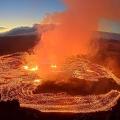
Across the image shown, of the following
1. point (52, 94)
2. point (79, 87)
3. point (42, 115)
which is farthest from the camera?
point (79, 87)

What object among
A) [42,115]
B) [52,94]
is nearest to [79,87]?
[52,94]

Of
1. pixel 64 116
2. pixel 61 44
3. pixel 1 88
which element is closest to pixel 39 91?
pixel 1 88

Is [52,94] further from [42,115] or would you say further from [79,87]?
[42,115]

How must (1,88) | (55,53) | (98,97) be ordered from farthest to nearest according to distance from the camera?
(55,53), (1,88), (98,97)

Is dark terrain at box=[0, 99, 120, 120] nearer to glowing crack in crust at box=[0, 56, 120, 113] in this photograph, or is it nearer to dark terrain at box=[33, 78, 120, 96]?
glowing crack in crust at box=[0, 56, 120, 113]

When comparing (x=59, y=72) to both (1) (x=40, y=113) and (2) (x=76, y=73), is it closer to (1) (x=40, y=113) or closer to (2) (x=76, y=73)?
(2) (x=76, y=73)

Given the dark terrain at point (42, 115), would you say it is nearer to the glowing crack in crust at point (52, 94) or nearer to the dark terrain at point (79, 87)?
the glowing crack in crust at point (52, 94)

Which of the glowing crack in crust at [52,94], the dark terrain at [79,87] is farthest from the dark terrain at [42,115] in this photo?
the dark terrain at [79,87]

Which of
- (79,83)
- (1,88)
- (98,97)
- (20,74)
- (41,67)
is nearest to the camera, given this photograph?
(98,97)

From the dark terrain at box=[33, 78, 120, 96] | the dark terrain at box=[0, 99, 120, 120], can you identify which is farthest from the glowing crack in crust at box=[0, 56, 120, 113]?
the dark terrain at box=[33, 78, 120, 96]
